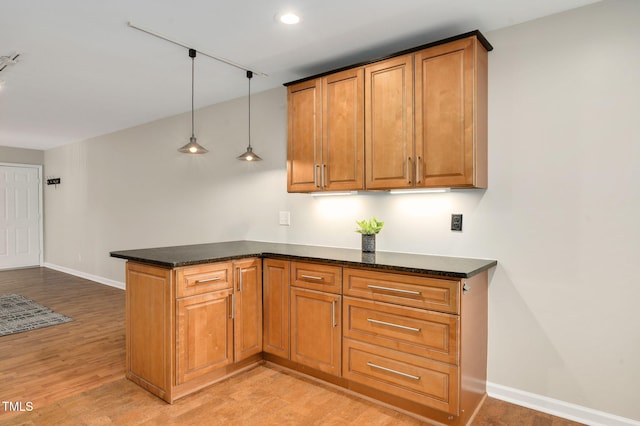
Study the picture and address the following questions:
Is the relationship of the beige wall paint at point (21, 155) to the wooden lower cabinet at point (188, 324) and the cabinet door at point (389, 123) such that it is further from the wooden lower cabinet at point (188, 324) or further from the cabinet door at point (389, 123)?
the cabinet door at point (389, 123)

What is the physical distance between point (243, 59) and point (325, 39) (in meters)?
0.77

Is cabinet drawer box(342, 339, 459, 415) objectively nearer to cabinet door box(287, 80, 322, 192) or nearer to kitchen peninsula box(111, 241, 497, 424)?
kitchen peninsula box(111, 241, 497, 424)

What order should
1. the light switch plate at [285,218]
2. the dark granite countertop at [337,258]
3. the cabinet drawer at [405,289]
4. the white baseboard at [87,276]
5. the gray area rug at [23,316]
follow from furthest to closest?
1. the white baseboard at [87,276]
2. the gray area rug at [23,316]
3. the light switch plate at [285,218]
4. the dark granite countertop at [337,258]
5. the cabinet drawer at [405,289]

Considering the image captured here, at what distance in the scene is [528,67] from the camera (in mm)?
2512

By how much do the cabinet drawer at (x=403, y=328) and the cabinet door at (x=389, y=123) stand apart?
2.77 feet

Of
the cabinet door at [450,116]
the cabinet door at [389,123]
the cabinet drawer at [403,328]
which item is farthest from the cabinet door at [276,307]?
the cabinet door at [450,116]

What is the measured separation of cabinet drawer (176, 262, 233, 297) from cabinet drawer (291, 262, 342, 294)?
487 millimetres

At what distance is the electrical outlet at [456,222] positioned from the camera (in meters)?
2.76

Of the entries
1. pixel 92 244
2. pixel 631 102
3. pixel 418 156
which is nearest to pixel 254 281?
pixel 418 156

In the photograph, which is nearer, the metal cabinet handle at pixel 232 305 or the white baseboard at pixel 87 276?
the metal cabinet handle at pixel 232 305

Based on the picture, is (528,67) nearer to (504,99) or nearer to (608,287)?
(504,99)

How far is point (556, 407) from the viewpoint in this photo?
7.90 ft

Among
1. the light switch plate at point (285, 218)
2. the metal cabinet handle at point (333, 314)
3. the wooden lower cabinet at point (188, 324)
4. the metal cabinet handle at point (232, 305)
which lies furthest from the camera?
the light switch plate at point (285, 218)

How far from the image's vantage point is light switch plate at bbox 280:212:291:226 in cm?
380
